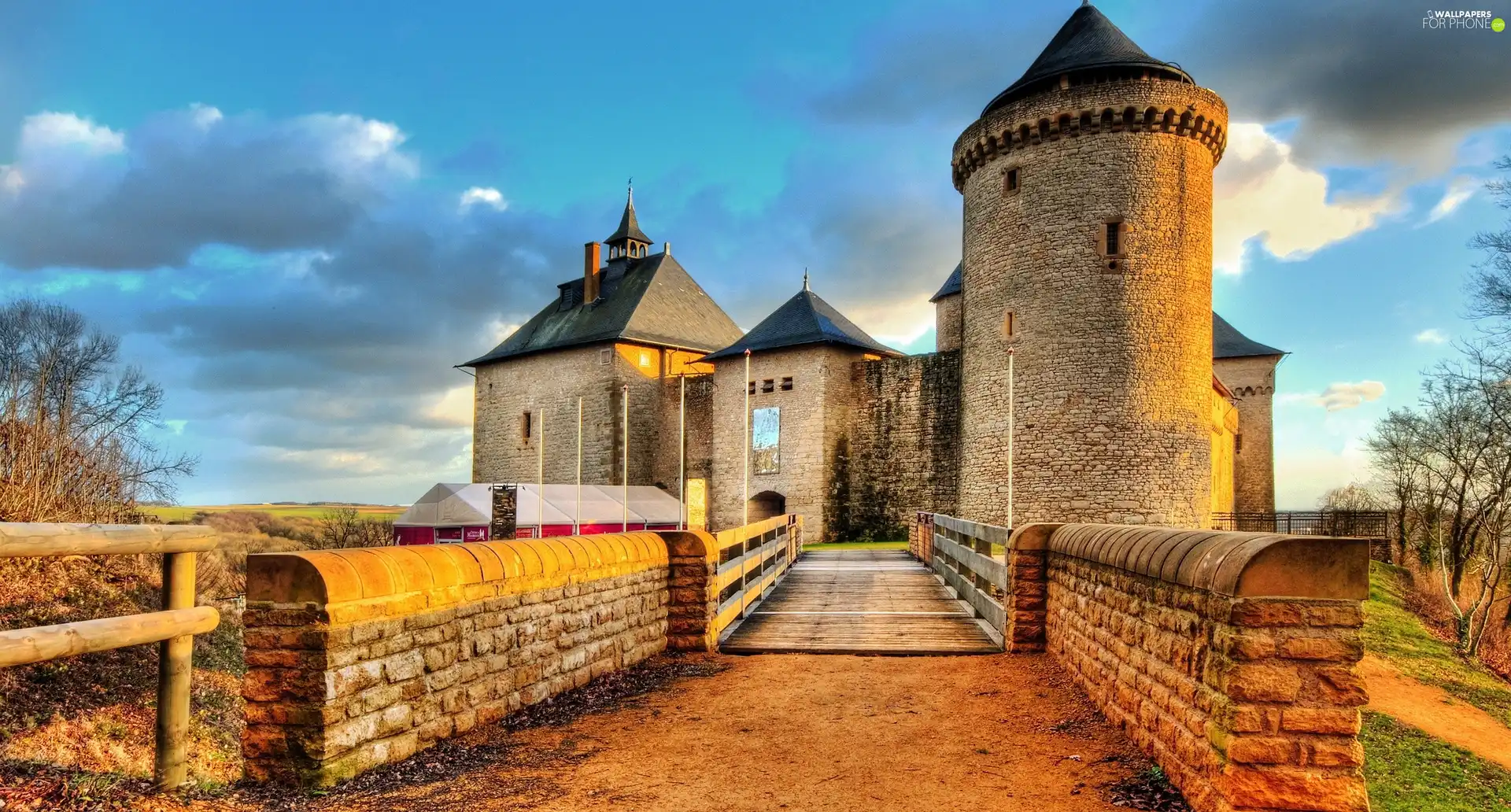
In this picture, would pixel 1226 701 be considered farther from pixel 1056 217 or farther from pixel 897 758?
pixel 1056 217

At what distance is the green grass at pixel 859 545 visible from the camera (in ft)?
92.7

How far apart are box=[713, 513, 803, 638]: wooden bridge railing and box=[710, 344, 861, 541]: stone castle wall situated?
13843 millimetres

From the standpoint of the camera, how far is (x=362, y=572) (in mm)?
4785

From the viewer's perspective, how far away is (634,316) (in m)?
40.7

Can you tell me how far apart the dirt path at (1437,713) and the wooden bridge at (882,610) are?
208 inches

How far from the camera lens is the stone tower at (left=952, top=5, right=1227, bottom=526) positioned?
2288 cm

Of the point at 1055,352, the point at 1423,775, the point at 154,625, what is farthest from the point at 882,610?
the point at 1055,352

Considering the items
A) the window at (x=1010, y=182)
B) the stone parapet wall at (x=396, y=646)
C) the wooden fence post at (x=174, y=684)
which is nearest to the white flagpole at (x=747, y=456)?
the window at (x=1010, y=182)

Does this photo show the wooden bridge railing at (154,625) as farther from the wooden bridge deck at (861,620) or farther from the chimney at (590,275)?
the chimney at (590,275)

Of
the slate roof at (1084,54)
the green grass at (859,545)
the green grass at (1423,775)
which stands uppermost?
the slate roof at (1084,54)

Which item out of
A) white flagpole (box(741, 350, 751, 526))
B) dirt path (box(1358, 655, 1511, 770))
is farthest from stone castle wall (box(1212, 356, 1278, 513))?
dirt path (box(1358, 655, 1511, 770))

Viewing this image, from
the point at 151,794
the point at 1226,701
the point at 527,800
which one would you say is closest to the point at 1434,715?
the point at 1226,701

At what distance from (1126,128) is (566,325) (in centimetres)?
2696

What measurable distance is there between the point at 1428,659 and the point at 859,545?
15.6m
